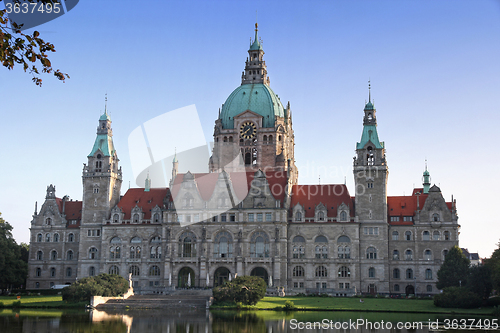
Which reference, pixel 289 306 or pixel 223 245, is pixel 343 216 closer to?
pixel 223 245

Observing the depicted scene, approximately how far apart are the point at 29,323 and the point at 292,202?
54.0 meters

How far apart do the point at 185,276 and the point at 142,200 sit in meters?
17.6

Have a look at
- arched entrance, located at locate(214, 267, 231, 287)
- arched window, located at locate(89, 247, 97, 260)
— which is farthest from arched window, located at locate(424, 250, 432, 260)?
arched window, located at locate(89, 247, 97, 260)

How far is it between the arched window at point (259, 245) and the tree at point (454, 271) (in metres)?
27.1

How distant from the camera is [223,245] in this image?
98.1 m

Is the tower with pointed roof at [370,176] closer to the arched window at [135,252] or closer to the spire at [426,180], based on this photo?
the spire at [426,180]

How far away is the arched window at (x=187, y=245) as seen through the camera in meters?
98.8

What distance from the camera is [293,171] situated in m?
117

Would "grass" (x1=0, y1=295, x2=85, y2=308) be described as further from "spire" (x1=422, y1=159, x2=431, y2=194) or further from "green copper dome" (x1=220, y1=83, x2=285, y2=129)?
"spire" (x1=422, y1=159, x2=431, y2=194)

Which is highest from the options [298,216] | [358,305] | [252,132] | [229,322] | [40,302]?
[252,132]

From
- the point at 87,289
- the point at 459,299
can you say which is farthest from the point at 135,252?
the point at 459,299

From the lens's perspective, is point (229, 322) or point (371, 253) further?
point (371, 253)

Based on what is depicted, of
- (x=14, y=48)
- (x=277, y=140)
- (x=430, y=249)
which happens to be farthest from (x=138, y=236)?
(x=14, y=48)

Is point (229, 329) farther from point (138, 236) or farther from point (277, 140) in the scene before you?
point (277, 140)
